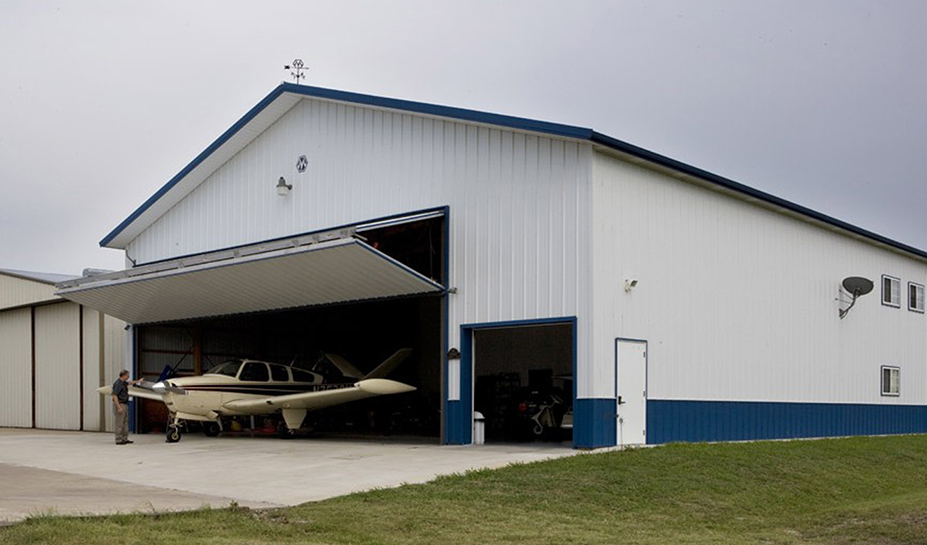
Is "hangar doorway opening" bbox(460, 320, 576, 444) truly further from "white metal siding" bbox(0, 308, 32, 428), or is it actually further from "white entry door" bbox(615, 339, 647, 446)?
"white metal siding" bbox(0, 308, 32, 428)

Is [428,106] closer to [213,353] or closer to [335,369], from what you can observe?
[335,369]

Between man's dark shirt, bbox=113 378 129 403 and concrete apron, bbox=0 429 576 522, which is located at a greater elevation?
man's dark shirt, bbox=113 378 129 403

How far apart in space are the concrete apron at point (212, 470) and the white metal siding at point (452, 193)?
3043 mm

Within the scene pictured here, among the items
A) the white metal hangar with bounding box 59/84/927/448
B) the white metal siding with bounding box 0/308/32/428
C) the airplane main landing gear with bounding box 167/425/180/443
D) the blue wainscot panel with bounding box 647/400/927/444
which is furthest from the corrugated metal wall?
the blue wainscot panel with bounding box 647/400/927/444

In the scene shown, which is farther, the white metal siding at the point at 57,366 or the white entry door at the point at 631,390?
the white metal siding at the point at 57,366

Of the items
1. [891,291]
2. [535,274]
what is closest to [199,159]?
[535,274]

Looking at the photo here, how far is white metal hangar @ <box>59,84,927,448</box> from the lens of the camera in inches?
734

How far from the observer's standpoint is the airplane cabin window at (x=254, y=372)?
79.8ft

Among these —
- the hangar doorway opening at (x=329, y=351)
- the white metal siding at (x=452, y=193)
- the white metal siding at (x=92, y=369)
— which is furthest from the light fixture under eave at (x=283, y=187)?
the white metal siding at (x=92, y=369)

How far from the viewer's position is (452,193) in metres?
20.5

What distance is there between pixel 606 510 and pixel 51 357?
2395cm

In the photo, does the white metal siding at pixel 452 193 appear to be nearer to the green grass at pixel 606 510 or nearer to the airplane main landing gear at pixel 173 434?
the green grass at pixel 606 510

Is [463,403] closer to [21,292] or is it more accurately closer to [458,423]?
[458,423]

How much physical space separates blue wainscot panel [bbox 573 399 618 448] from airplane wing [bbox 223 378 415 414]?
514 cm
